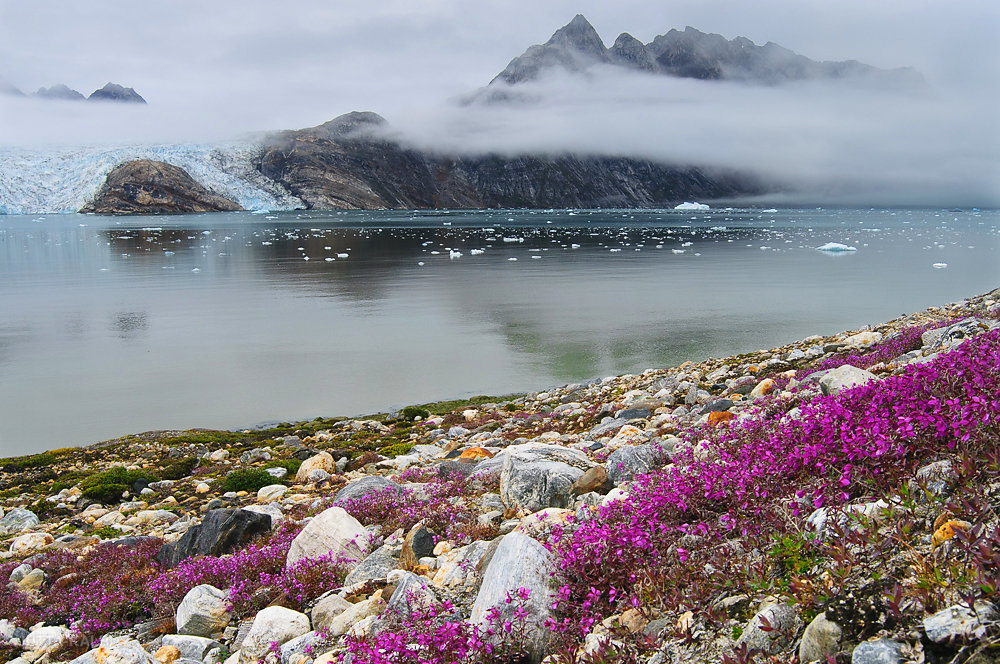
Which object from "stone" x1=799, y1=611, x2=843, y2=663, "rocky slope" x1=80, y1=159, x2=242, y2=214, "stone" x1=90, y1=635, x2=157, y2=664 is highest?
"rocky slope" x1=80, y1=159, x2=242, y2=214

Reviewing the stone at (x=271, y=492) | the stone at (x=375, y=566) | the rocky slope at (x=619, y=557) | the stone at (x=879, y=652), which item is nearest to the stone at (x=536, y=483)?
the rocky slope at (x=619, y=557)

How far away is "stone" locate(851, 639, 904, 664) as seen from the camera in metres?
2.70

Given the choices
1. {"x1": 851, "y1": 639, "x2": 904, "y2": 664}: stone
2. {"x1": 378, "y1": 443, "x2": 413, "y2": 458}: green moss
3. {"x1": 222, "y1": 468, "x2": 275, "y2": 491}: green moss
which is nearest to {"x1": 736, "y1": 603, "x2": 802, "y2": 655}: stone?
{"x1": 851, "y1": 639, "x2": 904, "y2": 664}: stone

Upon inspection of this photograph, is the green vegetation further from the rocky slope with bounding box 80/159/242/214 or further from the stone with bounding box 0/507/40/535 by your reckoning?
the rocky slope with bounding box 80/159/242/214

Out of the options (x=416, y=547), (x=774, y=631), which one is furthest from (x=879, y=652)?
(x=416, y=547)

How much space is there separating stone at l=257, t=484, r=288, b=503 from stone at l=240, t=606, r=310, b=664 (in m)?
5.71

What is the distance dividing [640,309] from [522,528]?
29060 mm

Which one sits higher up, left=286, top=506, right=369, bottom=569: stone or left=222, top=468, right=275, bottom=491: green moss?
left=286, top=506, right=369, bottom=569: stone

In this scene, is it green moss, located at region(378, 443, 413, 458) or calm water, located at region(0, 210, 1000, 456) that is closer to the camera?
green moss, located at region(378, 443, 413, 458)

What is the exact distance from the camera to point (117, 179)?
188625 mm

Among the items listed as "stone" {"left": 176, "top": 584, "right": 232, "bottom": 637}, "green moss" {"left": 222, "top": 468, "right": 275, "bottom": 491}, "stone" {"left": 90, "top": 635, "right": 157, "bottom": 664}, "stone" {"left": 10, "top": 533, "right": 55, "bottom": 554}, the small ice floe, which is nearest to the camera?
"stone" {"left": 90, "top": 635, "right": 157, "bottom": 664}

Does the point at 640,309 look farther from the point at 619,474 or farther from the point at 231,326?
the point at 619,474

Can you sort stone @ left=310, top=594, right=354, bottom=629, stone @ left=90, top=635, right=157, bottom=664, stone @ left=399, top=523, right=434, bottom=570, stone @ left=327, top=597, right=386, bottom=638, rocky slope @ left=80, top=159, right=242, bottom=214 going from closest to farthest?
stone @ left=90, top=635, right=157, bottom=664
stone @ left=327, top=597, right=386, bottom=638
stone @ left=310, top=594, right=354, bottom=629
stone @ left=399, top=523, right=434, bottom=570
rocky slope @ left=80, top=159, right=242, bottom=214

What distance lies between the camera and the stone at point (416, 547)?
6098mm
